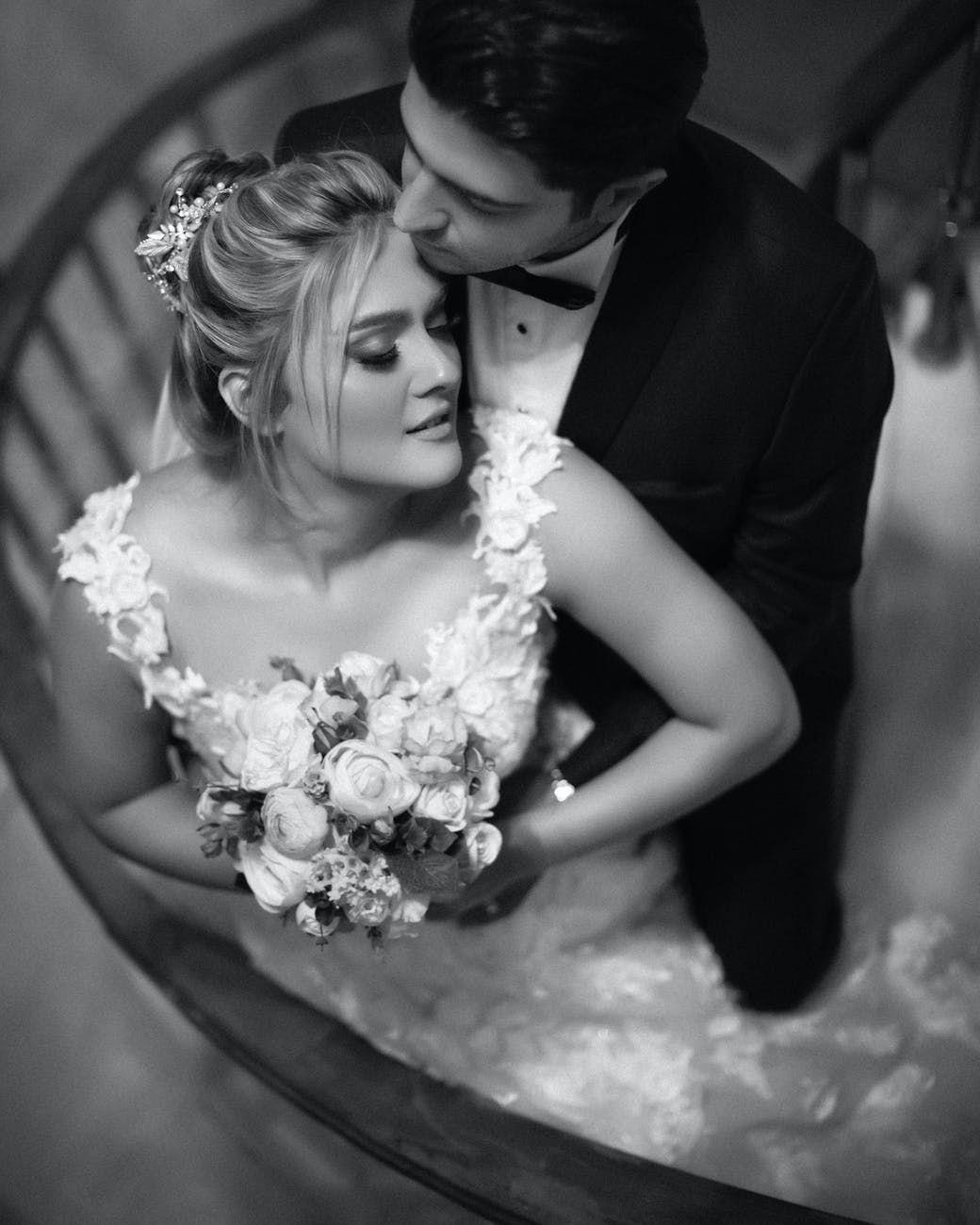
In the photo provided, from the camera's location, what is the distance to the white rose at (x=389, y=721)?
148cm

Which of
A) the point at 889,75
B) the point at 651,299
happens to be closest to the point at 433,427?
the point at 651,299

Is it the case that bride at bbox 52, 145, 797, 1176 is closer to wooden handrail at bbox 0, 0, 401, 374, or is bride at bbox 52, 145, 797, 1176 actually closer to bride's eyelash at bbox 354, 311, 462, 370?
bride's eyelash at bbox 354, 311, 462, 370

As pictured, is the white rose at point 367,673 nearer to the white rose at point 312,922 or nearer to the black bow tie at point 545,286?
the white rose at point 312,922

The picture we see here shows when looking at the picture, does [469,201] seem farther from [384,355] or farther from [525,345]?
[525,345]

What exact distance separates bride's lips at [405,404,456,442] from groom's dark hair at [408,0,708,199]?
0.32m

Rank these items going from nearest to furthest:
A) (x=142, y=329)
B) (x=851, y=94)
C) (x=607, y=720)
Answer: (x=607, y=720) → (x=851, y=94) → (x=142, y=329)

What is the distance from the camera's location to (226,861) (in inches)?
73.7

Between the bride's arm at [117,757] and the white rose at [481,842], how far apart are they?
0.45 m

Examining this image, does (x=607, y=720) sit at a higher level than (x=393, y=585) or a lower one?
lower

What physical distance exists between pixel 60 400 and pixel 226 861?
82.9 inches

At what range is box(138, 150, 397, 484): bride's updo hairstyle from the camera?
57.9 inches

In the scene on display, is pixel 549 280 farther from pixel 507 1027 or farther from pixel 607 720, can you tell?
pixel 507 1027

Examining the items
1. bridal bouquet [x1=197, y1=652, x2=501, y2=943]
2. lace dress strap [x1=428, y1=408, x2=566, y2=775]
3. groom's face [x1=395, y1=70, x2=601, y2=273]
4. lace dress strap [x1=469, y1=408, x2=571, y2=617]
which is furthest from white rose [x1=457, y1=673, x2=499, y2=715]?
groom's face [x1=395, y1=70, x2=601, y2=273]

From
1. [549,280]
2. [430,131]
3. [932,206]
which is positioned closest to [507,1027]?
[549,280]
